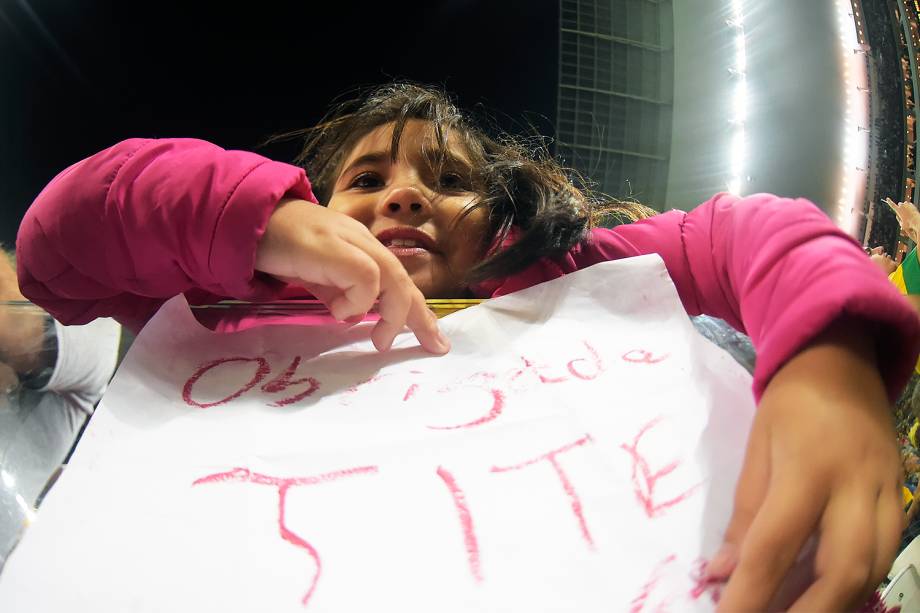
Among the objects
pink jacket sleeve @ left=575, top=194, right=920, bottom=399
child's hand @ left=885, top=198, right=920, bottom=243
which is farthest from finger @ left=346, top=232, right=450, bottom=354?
child's hand @ left=885, top=198, right=920, bottom=243

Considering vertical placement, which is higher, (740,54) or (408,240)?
(740,54)

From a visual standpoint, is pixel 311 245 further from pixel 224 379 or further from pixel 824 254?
pixel 824 254

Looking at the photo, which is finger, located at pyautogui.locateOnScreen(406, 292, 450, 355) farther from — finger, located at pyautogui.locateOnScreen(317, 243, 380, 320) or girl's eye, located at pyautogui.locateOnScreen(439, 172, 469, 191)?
girl's eye, located at pyautogui.locateOnScreen(439, 172, 469, 191)

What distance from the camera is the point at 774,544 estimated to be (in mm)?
146

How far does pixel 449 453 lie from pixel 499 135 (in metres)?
0.29

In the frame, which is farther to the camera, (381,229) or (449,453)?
A: (381,229)

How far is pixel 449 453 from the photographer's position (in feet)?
0.72

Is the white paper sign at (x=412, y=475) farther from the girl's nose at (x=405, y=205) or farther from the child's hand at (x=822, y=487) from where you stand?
the girl's nose at (x=405, y=205)

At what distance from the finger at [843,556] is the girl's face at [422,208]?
0.26m

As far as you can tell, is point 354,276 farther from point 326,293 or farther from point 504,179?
point 504,179

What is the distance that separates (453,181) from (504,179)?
0.13 ft

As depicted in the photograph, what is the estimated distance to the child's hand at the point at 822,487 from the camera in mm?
145

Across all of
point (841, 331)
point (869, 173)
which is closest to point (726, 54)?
point (869, 173)

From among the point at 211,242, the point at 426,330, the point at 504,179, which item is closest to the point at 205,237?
the point at 211,242
